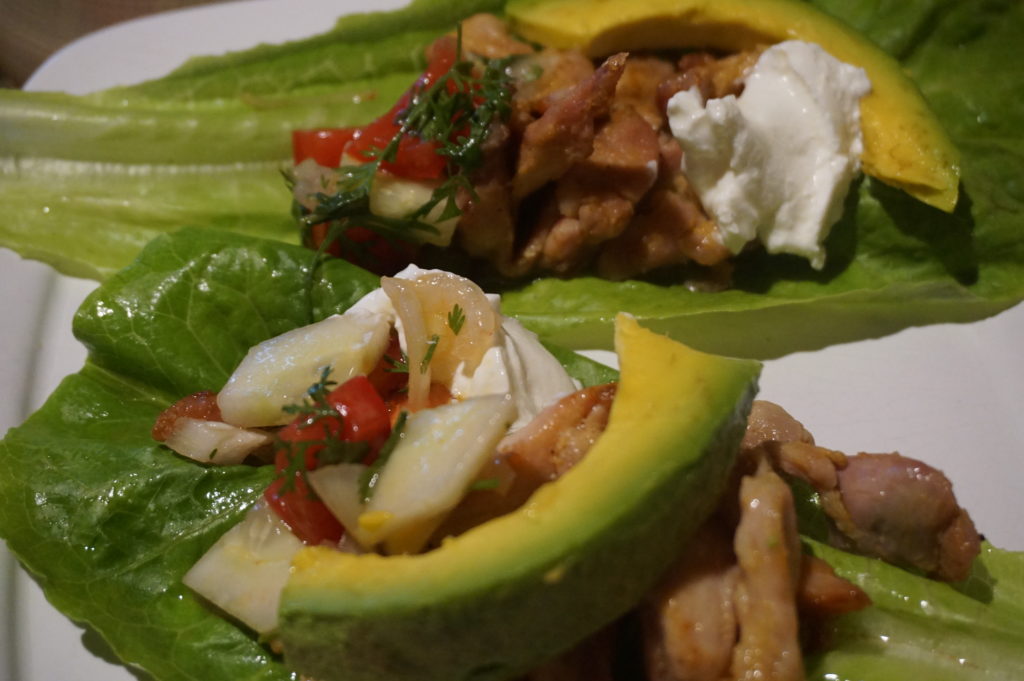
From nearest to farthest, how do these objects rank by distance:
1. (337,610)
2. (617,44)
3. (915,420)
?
1. (337,610)
2. (915,420)
3. (617,44)


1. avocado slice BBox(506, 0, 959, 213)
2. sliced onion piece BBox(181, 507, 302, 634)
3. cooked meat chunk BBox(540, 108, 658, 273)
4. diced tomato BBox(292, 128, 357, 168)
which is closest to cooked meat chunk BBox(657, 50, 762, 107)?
avocado slice BBox(506, 0, 959, 213)

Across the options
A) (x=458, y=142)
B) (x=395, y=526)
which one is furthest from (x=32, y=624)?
(x=458, y=142)

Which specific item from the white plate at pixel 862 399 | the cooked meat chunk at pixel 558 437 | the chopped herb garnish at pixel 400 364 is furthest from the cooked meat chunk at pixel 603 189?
the cooked meat chunk at pixel 558 437

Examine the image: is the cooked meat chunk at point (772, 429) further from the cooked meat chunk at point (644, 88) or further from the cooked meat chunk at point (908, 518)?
the cooked meat chunk at point (644, 88)

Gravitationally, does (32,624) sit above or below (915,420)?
above

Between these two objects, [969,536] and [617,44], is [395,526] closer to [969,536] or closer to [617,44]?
[969,536]

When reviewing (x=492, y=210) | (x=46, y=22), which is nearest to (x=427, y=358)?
(x=492, y=210)

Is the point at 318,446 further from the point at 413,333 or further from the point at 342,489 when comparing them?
the point at 413,333
